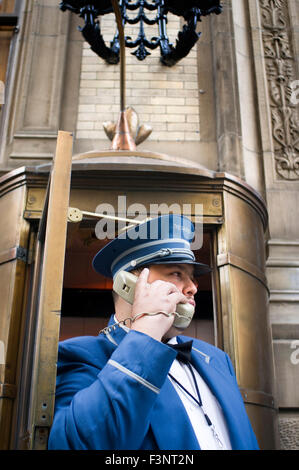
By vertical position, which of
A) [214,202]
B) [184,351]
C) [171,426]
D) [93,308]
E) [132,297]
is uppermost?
[214,202]

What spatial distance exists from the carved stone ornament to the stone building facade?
0.01 meters

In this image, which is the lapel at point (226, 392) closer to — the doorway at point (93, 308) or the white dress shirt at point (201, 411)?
the white dress shirt at point (201, 411)

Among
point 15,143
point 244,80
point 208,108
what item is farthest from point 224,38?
point 15,143

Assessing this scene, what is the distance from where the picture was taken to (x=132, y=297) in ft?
5.99

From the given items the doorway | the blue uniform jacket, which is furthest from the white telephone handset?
the doorway

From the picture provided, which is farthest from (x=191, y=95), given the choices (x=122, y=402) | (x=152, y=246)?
(x=122, y=402)

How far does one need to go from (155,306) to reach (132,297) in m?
0.20

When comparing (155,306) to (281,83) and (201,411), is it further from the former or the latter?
(281,83)

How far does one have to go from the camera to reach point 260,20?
6520mm

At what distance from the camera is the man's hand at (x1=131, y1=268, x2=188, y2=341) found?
160 centimetres

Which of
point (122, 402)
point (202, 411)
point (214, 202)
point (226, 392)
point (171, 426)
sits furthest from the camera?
point (214, 202)

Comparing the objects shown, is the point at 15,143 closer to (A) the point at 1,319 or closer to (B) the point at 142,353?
(A) the point at 1,319

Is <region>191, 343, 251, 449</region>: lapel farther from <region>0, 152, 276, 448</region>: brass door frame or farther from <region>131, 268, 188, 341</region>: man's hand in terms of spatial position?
<region>0, 152, 276, 448</region>: brass door frame

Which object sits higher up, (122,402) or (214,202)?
(214,202)
